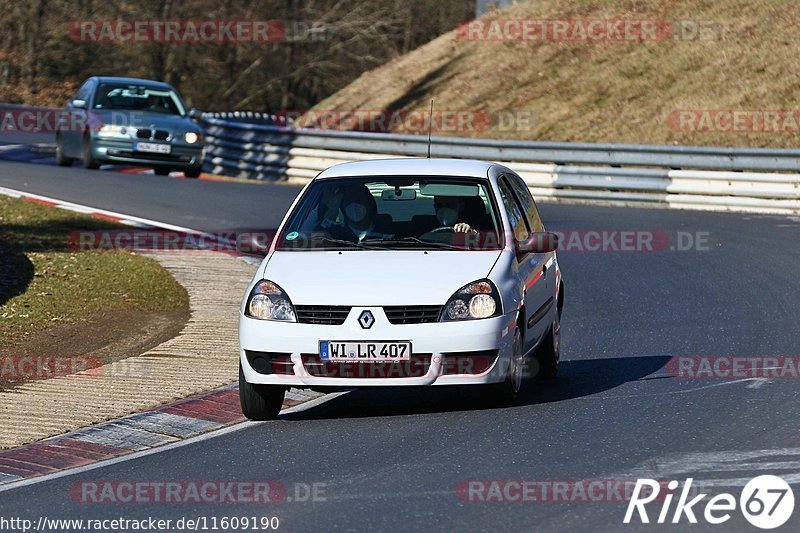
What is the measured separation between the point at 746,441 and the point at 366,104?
102 feet

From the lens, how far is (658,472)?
7055 millimetres

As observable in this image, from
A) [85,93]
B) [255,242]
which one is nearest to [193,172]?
[85,93]

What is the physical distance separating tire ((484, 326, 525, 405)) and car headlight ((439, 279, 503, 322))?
30cm

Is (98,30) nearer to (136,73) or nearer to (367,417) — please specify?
(136,73)

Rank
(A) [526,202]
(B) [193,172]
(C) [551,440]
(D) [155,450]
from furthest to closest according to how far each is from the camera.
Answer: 1. (B) [193,172]
2. (A) [526,202]
3. (D) [155,450]
4. (C) [551,440]

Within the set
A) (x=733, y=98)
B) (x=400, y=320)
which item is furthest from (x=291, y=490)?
(x=733, y=98)

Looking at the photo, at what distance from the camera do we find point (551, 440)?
795 centimetres

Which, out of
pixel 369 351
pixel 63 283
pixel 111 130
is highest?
pixel 111 130

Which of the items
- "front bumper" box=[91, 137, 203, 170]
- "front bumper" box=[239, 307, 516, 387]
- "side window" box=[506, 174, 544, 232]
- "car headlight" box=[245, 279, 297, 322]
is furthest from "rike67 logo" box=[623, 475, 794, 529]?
"front bumper" box=[91, 137, 203, 170]

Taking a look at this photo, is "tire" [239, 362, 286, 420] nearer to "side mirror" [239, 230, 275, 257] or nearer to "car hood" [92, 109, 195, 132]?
"side mirror" [239, 230, 275, 257]

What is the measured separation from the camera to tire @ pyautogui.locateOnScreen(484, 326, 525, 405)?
28.8 ft

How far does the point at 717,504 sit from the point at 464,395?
3.31 m

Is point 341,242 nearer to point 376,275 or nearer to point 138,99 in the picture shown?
point 376,275

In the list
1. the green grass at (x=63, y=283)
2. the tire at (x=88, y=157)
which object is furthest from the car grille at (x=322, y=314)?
the tire at (x=88, y=157)
